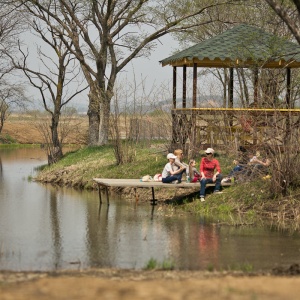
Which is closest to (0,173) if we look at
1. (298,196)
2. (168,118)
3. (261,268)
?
(168,118)

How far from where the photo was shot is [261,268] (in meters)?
12.8

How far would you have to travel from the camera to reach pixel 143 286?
1051cm

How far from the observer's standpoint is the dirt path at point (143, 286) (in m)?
9.95

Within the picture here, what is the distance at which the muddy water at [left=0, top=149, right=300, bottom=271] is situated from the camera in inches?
537

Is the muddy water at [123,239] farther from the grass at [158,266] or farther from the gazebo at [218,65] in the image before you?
the gazebo at [218,65]

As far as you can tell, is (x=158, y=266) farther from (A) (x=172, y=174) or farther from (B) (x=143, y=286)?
(A) (x=172, y=174)

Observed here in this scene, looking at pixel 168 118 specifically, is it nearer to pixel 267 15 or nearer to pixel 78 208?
pixel 78 208

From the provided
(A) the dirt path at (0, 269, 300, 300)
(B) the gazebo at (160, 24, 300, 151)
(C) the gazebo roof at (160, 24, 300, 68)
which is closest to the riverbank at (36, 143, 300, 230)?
(B) the gazebo at (160, 24, 300, 151)

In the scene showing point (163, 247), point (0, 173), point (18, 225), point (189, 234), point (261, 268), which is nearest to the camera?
point (261, 268)

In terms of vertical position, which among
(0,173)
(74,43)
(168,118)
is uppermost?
(74,43)

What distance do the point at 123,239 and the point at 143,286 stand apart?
5867 millimetres

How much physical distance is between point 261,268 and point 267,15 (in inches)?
1088

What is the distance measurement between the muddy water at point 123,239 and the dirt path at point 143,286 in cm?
135

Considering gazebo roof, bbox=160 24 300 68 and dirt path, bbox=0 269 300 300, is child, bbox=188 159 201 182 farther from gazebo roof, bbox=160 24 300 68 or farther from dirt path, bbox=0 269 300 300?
dirt path, bbox=0 269 300 300
